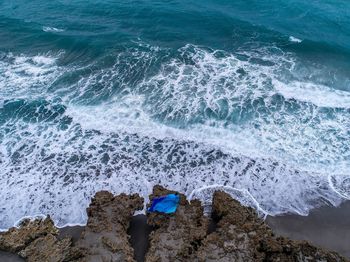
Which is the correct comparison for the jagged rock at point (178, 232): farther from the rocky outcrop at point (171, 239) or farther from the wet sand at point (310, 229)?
the wet sand at point (310, 229)

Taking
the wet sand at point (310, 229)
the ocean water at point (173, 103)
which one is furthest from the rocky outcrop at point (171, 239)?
the ocean water at point (173, 103)

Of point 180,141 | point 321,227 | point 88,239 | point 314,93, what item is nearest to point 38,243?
point 88,239

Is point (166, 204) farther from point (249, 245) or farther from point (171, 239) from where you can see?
point (249, 245)

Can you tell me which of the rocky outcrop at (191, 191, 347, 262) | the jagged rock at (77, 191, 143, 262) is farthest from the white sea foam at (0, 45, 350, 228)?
the rocky outcrop at (191, 191, 347, 262)

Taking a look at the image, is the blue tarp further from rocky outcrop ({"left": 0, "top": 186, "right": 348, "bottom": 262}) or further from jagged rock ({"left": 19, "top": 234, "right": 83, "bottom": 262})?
jagged rock ({"left": 19, "top": 234, "right": 83, "bottom": 262})

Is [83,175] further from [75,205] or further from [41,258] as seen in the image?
[41,258]
